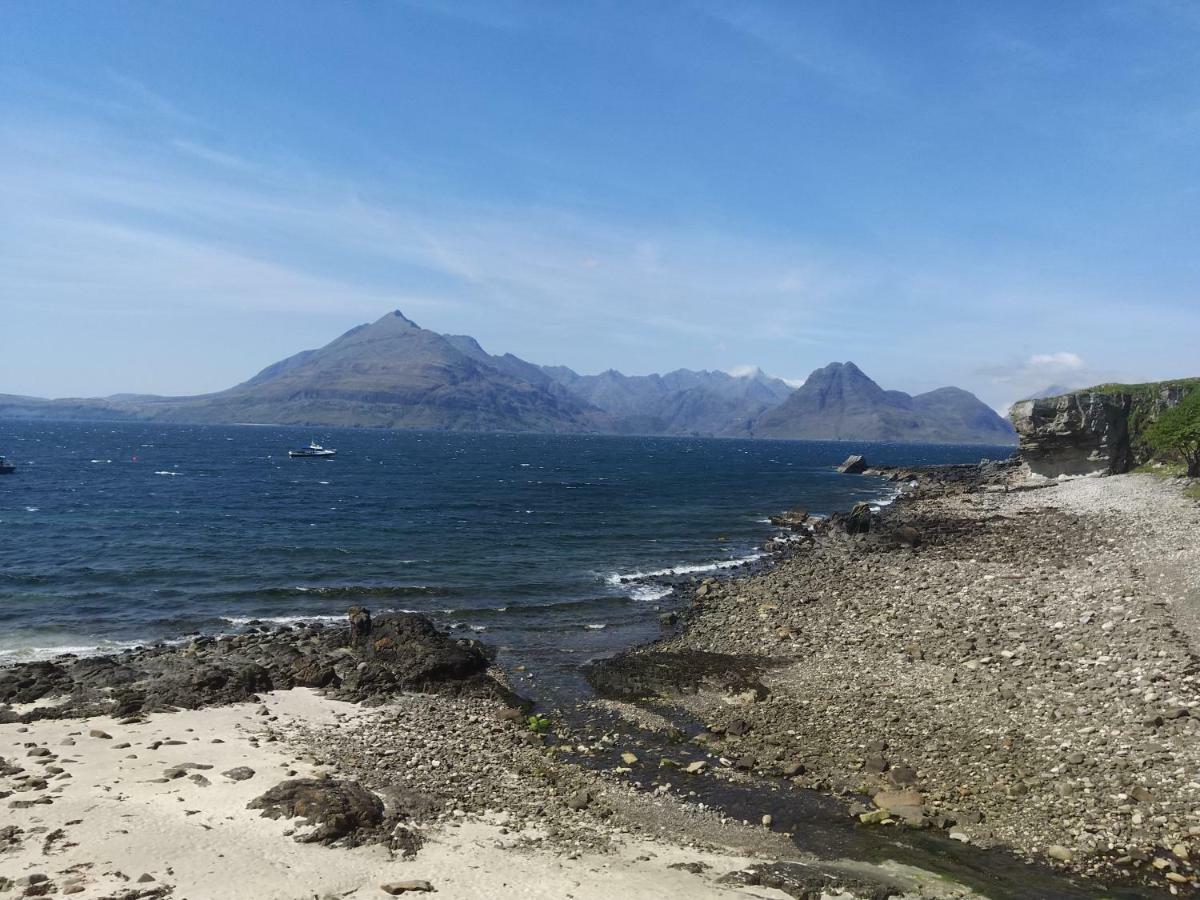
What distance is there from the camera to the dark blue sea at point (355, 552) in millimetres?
36094

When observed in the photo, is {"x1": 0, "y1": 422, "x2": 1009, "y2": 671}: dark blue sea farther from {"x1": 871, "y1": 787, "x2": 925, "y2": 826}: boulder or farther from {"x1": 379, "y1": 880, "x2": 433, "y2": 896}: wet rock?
{"x1": 379, "y1": 880, "x2": 433, "y2": 896}: wet rock

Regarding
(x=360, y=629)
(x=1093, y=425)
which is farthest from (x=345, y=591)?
(x=1093, y=425)

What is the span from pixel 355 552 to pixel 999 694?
43551 millimetres

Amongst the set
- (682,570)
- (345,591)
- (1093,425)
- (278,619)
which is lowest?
(278,619)

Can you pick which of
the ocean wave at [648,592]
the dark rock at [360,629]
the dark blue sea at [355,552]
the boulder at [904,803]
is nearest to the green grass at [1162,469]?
the dark blue sea at [355,552]

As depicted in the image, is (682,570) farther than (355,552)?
No

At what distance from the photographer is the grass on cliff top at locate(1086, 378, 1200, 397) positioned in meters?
85.3

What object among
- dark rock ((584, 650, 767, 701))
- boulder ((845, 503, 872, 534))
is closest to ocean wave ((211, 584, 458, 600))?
dark rock ((584, 650, 767, 701))

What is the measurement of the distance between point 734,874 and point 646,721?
30.7ft

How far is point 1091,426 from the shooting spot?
263 feet

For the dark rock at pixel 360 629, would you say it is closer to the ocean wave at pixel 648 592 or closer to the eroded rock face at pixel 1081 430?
the ocean wave at pixel 648 592

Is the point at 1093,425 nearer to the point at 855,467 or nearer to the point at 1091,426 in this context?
the point at 1091,426

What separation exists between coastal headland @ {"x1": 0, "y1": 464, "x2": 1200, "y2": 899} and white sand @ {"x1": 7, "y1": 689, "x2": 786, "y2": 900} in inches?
3.0

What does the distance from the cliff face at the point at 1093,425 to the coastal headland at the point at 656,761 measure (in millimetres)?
53552
